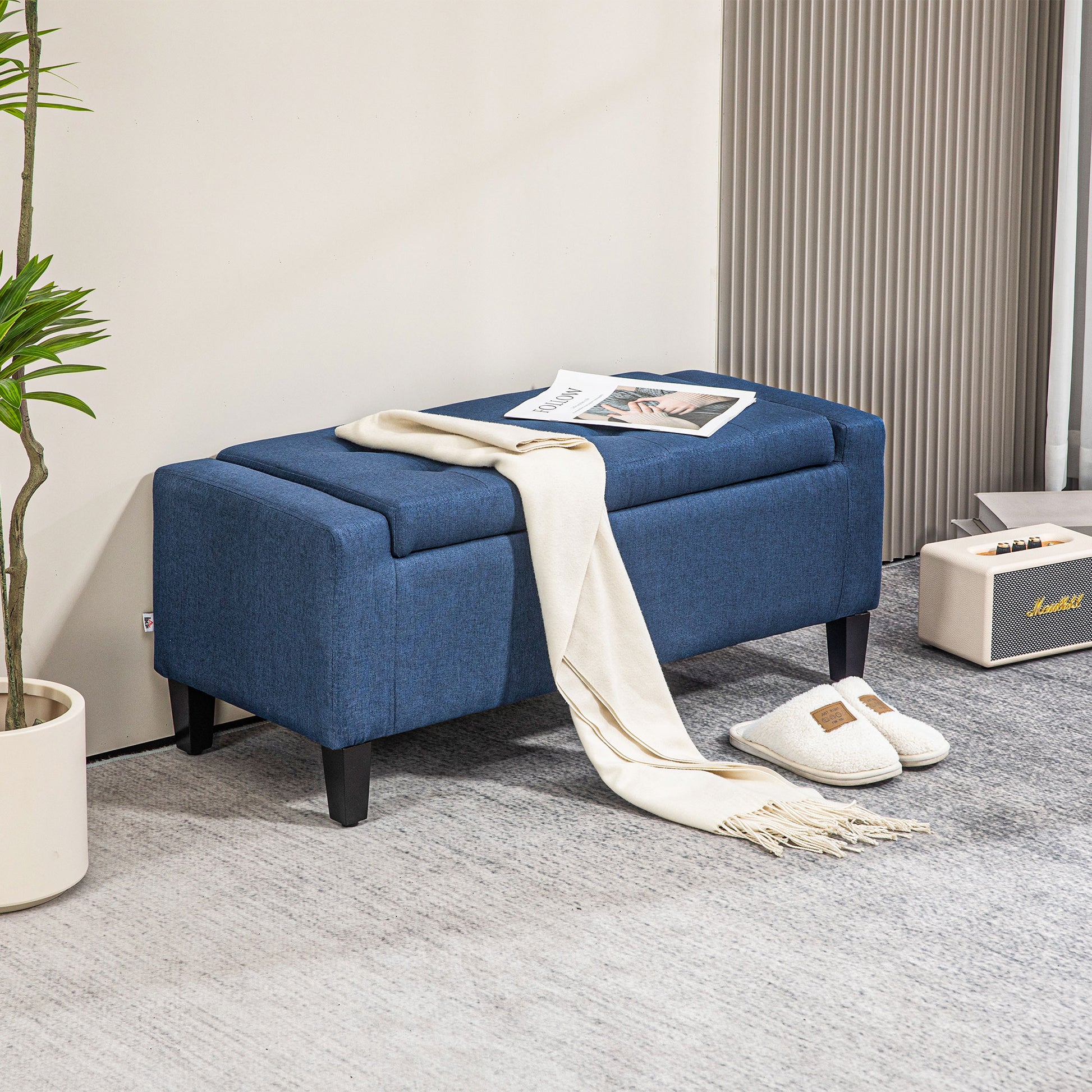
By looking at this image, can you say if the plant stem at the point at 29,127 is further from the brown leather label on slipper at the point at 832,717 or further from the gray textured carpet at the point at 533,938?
the brown leather label on slipper at the point at 832,717

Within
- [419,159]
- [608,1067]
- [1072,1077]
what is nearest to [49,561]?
[419,159]

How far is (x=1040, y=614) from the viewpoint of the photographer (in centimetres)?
303

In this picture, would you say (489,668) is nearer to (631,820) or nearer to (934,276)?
(631,820)

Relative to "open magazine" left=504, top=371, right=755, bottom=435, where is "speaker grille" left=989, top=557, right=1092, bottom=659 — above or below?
below

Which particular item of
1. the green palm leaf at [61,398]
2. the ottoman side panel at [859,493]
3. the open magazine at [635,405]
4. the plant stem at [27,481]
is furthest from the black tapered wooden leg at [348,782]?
the ottoman side panel at [859,493]

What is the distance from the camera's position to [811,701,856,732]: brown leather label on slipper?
2.49 metres

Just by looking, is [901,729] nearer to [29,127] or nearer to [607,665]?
[607,665]

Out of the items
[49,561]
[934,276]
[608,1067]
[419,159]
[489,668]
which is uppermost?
[419,159]

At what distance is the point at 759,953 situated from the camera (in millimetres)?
1919

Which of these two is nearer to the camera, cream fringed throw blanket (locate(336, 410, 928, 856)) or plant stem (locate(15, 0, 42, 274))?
plant stem (locate(15, 0, 42, 274))

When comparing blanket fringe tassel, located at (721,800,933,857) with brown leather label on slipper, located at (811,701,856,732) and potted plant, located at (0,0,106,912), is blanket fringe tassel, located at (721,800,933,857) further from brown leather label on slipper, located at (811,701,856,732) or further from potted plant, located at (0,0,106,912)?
potted plant, located at (0,0,106,912)

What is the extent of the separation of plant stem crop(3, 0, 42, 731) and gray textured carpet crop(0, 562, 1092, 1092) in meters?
0.32

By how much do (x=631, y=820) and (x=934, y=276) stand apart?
1.93m

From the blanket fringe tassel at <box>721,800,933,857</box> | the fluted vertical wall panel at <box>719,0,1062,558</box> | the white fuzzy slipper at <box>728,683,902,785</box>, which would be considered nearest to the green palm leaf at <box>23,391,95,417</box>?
the blanket fringe tassel at <box>721,800,933,857</box>
